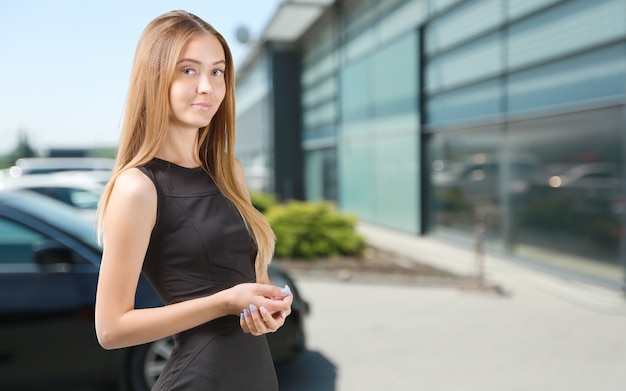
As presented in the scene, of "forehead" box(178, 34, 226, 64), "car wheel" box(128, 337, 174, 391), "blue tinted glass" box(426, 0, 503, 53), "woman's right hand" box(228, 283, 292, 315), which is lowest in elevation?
"car wheel" box(128, 337, 174, 391)

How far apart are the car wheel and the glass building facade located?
589 centimetres

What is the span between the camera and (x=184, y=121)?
146cm

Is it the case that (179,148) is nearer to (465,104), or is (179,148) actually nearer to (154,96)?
(154,96)

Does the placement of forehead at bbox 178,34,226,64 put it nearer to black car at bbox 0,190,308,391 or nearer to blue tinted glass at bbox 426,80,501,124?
black car at bbox 0,190,308,391

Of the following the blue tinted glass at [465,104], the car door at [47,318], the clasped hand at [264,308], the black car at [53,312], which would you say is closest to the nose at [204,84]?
the clasped hand at [264,308]

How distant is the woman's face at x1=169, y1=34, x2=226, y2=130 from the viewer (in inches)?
56.7

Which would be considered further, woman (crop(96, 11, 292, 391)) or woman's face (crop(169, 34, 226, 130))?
woman's face (crop(169, 34, 226, 130))

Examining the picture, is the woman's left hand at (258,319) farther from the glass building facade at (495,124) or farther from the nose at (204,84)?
the glass building facade at (495,124)

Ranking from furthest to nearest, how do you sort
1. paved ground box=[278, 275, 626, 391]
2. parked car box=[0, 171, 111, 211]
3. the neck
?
parked car box=[0, 171, 111, 211], paved ground box=[278, 275, 626, 391], the neck

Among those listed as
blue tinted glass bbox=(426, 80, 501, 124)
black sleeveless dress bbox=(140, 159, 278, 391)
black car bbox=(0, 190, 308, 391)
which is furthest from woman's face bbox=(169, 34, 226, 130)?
blue tinted glass bbox=(426, 80, 501, 124)

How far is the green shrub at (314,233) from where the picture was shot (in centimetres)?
993

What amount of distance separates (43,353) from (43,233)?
752 millimetres

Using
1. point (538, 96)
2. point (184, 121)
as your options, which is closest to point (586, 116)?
point (538, 96)

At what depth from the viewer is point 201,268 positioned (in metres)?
1.42
